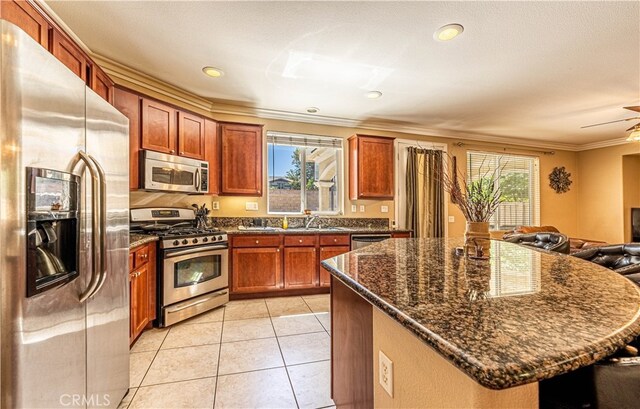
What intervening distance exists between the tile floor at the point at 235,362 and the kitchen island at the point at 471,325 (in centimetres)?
62

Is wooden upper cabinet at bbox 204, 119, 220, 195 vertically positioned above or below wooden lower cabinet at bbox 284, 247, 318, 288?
above

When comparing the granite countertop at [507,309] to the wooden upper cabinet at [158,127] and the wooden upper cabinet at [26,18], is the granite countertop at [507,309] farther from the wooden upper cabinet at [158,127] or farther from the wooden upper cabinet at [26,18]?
the wooden upper cabinet at [158,127]

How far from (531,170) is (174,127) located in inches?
260

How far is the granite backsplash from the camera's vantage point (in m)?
3.93

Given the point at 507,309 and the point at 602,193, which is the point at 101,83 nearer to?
the point at 507,309

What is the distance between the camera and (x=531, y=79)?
3045mm

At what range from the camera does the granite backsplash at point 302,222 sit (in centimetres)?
→ 393

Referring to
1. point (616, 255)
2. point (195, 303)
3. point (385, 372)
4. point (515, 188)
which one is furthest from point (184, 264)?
point (515, 188)

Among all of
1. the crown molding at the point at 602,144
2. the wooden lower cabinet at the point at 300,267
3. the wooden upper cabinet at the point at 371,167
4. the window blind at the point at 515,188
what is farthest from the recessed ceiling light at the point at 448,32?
the crown molding at the point at 602,144

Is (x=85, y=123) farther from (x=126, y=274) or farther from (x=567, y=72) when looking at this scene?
(x=567, y=72)

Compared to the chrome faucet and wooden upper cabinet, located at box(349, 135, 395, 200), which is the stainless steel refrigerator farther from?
wooden upper cabinet, located at box(349, 135, 395, 200)

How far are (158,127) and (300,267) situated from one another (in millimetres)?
2299

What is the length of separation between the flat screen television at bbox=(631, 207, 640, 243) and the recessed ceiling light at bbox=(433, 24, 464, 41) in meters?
5.98

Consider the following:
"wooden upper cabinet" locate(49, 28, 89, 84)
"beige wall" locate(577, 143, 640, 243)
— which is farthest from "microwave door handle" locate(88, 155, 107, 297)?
"beige wall" locate(577, 143, 640, 243)
